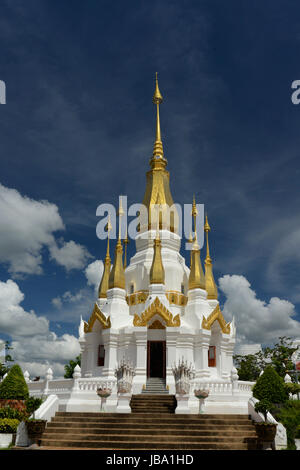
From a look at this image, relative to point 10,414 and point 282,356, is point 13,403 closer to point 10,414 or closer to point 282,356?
point 10,414

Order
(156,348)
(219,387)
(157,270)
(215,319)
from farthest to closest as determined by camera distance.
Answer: (157,270) < (215,319) < (156,348) < (219,387)

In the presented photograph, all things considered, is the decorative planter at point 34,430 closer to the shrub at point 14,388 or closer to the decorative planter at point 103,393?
the decorative planter at point 103,393

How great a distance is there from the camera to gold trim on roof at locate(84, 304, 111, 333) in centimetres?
2662

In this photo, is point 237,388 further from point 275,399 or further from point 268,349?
point 268,349

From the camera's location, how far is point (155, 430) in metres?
15.6

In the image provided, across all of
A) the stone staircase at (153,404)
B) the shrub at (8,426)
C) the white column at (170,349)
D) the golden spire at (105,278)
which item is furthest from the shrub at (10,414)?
the golden spire at (105,278)

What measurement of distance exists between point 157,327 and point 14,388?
8.61 metres

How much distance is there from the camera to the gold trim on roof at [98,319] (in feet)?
87.4

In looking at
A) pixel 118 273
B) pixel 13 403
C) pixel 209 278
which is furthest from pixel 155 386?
pixel 209 278

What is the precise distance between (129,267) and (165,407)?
13078 millimetres

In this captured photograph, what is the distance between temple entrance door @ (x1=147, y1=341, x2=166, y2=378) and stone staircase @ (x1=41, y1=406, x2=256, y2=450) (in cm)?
751

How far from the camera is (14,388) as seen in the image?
22125 millimetres

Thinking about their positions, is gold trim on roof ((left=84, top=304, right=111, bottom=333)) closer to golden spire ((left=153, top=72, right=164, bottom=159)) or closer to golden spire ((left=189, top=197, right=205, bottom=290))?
golden spire ((left=189, top=197, right=205, bottom=290))
